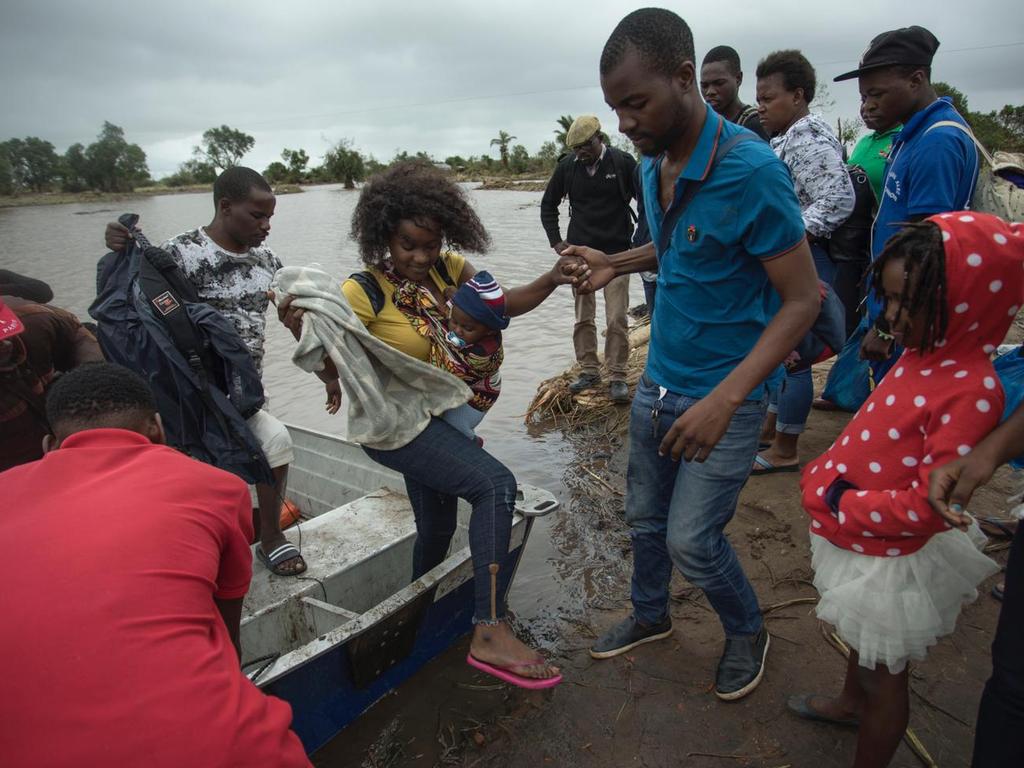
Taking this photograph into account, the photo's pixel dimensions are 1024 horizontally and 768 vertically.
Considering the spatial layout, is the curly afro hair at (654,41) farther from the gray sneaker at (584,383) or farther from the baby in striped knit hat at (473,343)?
the gray sneaker at (584,383)

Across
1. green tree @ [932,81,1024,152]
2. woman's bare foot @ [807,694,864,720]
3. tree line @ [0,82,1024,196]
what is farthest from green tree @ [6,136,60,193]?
woman's bare foot @ [807,694,864,720]

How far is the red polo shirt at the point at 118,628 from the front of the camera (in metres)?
1.16

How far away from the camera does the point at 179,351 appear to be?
2.96m

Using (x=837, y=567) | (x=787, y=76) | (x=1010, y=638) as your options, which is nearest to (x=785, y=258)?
(x=837, y=567)

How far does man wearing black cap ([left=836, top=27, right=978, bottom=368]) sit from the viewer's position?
2.60m

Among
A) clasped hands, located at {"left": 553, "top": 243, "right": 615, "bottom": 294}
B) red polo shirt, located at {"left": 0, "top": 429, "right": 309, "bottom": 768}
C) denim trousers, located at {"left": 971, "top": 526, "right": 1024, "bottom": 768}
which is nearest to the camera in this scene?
red polo shirt, located at {"left": 0, "top": 429, "right": 309, "bottom": 768}

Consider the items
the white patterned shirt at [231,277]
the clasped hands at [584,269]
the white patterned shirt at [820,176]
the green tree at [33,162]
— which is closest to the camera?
the clasped hands at [584,269]

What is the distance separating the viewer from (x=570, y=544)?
164 inches

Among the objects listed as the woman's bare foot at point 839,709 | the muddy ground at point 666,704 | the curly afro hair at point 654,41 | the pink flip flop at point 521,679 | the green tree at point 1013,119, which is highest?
the green tree at point 1013,119

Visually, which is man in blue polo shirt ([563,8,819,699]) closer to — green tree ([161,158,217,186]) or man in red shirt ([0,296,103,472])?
man in red shirt ([0,296,103,472])

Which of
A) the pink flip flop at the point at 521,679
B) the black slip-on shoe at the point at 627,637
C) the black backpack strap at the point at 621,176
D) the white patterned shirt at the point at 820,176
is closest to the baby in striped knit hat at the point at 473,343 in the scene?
the pink flip flop at the point at 521,679

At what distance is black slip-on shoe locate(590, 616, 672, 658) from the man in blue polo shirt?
366 mm

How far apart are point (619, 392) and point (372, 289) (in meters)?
3.93

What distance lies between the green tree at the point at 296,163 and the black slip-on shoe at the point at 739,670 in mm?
68925
